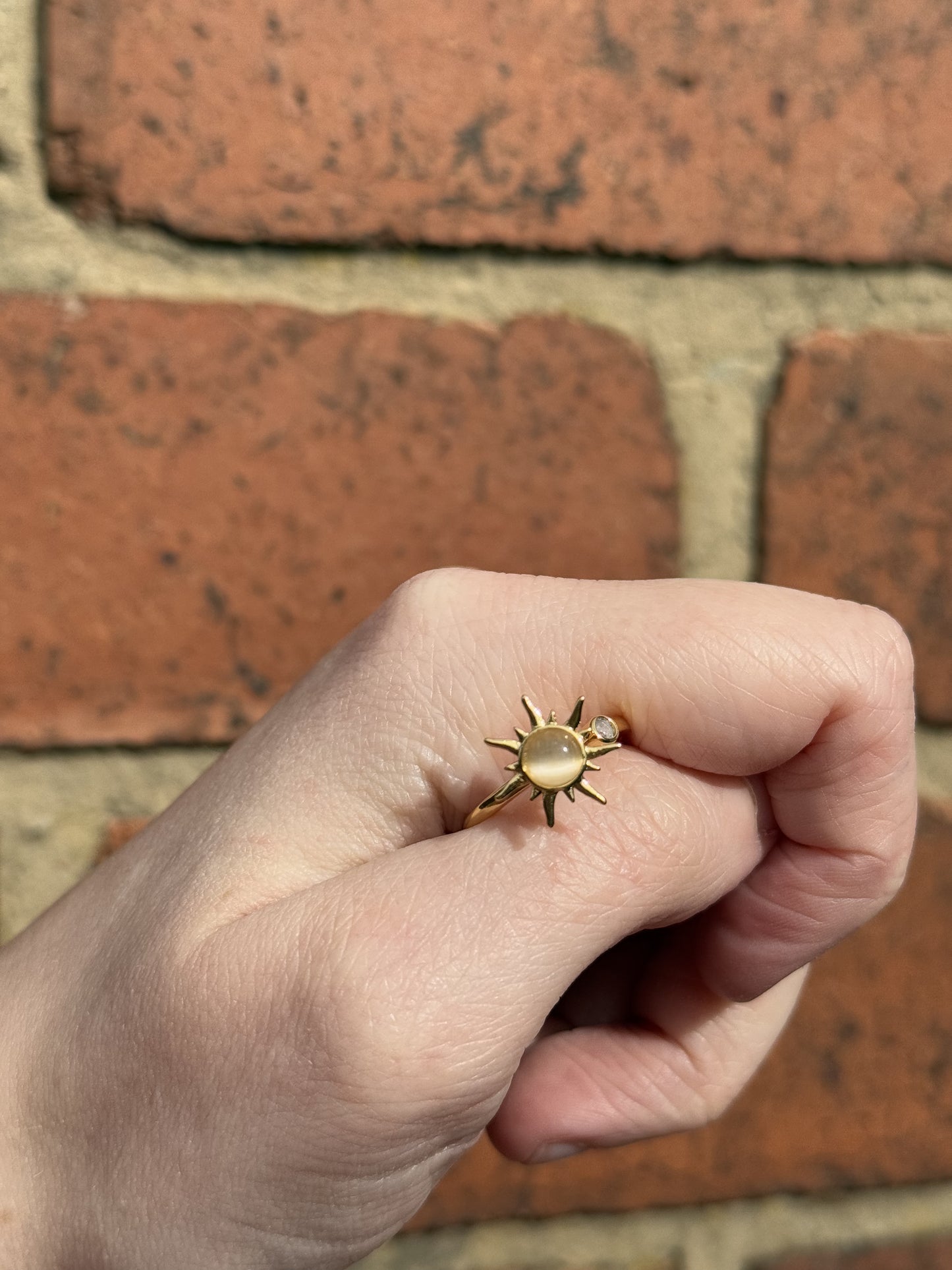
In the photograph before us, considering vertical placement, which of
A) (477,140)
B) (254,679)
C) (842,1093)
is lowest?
(842,1093)

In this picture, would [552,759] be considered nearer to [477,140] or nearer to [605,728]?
[605,728]

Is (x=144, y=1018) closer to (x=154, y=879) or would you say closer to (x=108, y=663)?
(x=154, y=879)

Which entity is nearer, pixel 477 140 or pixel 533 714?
pixel 533 714

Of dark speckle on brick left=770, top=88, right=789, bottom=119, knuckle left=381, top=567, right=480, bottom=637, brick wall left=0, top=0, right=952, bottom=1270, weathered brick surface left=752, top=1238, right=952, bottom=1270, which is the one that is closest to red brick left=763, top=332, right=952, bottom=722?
brick wall left=0, top=0, right=952, bottom=1270

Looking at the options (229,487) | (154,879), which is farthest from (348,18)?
(154,879)

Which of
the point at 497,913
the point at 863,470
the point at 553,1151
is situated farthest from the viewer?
the point at 863,470

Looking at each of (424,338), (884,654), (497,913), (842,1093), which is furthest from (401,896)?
(842,1093)

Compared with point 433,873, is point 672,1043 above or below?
below
